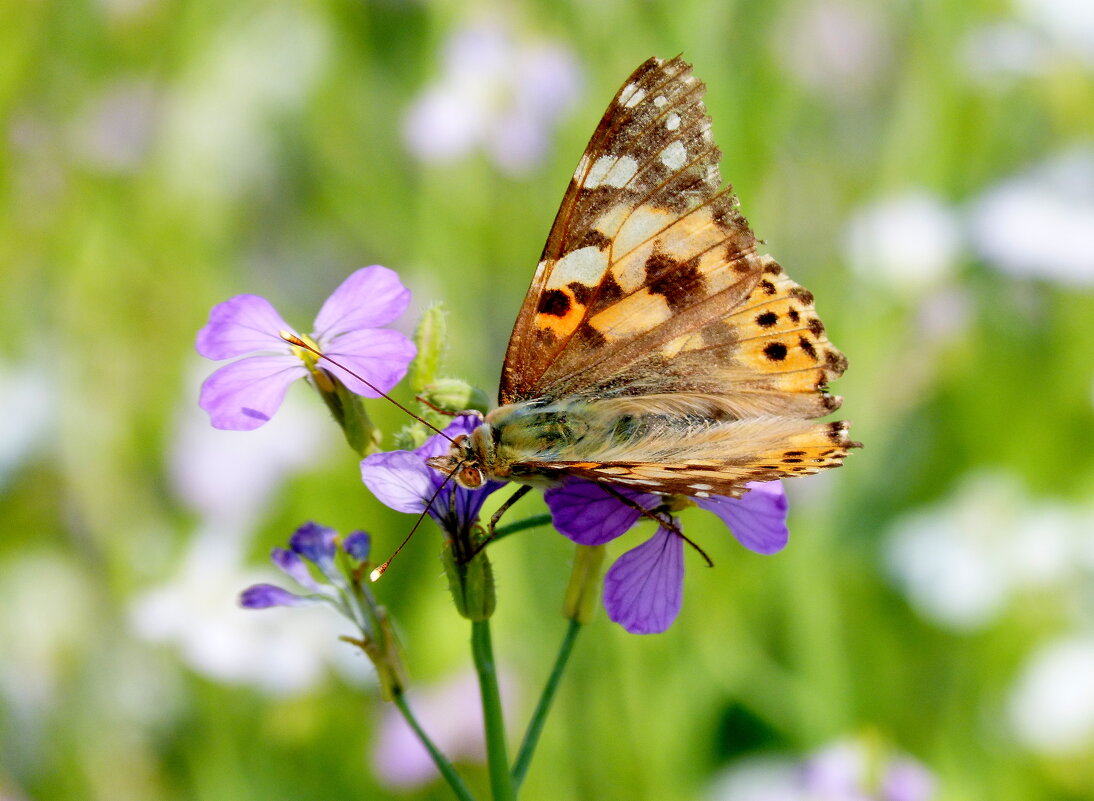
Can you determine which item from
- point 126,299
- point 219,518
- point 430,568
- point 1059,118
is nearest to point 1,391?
point 126,299

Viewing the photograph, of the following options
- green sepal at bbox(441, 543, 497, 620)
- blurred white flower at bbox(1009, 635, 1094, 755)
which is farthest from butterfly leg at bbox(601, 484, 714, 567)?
blurred white flower at bbox(1009, 635, 1094, 755)

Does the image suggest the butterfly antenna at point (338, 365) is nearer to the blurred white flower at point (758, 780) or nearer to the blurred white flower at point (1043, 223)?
the blurred white flower at point (758, 780)

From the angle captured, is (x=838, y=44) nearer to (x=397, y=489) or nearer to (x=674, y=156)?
(x=674, y=156)

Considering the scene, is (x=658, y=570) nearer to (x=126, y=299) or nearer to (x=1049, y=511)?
(x=1049, y=511)

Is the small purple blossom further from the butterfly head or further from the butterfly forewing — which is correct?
the butterfly head

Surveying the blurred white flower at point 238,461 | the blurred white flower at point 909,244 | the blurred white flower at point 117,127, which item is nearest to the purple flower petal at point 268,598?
the blurred white flower at point 238,461
